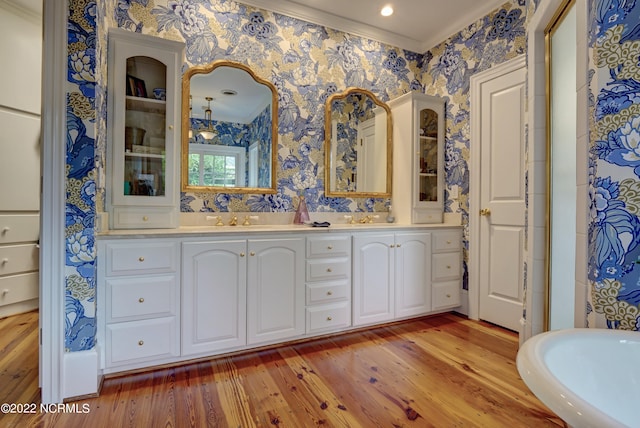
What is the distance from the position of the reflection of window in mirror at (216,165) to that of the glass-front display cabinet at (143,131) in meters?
0.30

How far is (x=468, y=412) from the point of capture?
1563 millimetres

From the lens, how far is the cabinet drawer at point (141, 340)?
5.89 ft

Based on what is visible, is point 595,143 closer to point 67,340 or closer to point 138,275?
point 138,275

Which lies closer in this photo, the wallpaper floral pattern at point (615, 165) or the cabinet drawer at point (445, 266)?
the wallpaper floral pattern at point (615, 165)

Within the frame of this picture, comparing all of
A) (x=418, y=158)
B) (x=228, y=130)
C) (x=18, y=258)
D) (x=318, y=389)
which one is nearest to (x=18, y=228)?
(x=18, y=258)

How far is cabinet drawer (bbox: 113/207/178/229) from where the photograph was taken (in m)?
2.02

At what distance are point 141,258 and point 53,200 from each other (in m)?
0.50

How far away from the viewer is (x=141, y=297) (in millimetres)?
1849

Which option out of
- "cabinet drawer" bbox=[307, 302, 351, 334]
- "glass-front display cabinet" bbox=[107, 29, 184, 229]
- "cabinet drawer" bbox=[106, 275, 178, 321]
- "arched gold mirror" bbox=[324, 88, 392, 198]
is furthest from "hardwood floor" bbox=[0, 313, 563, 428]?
"arched gold mirror" bbox=[324, 88, 392, 198]

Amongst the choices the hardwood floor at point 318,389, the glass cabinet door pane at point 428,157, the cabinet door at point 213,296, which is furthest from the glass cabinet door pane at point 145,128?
the glass cabinet door pane at point 428,157

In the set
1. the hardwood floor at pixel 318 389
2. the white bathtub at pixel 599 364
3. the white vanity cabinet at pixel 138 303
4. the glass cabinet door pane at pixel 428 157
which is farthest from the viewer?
the glass cabinet door pane at pixel 428 157

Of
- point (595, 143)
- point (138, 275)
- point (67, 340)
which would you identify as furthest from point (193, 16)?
point (595, 143)

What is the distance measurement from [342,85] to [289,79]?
0.54 m

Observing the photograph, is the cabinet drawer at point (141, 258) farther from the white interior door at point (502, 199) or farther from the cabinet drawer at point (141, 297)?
the white interior door at point (502, 199)
